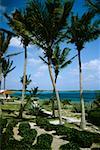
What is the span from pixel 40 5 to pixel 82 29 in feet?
8.76

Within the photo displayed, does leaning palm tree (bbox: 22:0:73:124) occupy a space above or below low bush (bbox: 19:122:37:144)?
above

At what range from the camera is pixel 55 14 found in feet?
61.2

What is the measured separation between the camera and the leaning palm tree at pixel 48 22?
1848 cm

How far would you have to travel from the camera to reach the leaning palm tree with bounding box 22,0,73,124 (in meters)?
18.5

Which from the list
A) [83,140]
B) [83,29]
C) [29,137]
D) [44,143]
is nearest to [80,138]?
[83,140]

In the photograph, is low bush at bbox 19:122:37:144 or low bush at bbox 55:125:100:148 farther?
low bush at bbox 55:125:100:148

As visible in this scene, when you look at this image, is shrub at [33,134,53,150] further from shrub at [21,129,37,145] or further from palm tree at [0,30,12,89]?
palm tree at [0,30,12,89]

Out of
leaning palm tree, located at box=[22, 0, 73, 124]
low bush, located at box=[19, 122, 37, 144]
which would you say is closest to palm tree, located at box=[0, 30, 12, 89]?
leaning palm tree, located at box=[22, 0, 73, 124]

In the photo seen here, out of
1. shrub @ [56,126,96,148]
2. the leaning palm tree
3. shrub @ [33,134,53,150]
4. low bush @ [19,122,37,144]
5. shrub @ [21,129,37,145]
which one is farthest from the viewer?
the leaning palm tree

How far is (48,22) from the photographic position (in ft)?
61.6

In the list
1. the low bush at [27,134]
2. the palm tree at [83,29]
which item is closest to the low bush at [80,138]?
the low bush at [27,134]

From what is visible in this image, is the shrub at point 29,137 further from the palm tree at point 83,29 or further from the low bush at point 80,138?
the palm tree at point 83,29

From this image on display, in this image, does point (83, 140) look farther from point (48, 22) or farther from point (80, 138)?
point (48, 22)

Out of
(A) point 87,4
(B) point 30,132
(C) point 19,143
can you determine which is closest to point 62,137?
(B) point 30,132
